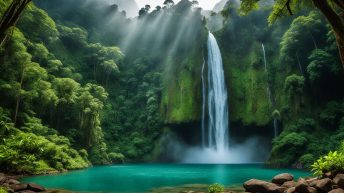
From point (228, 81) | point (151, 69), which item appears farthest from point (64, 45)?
point (228, 81)

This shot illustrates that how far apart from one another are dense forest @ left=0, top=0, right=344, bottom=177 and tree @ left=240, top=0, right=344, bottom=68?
0.43 feet

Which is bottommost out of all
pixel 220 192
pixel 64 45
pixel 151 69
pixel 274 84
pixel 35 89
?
pixel 220 192

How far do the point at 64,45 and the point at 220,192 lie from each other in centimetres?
4148

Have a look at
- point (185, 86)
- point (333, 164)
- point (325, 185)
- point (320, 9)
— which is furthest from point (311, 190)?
point (185, 86)

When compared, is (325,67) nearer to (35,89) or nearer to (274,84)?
(274,84)

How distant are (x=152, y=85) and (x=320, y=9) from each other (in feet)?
131

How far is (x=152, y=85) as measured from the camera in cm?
4600

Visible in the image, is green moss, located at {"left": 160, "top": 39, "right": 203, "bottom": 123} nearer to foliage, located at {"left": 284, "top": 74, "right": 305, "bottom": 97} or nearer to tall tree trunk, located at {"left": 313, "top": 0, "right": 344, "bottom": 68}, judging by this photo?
foliage, located at {"left": 284, "top": 74, "right": 305, "bottom": 97}

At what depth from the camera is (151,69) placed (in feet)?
163

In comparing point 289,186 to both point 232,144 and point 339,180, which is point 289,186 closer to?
point 339,180

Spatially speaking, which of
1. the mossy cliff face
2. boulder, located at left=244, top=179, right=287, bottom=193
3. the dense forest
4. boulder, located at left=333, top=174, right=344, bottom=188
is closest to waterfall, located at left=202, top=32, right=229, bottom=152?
the dense forest

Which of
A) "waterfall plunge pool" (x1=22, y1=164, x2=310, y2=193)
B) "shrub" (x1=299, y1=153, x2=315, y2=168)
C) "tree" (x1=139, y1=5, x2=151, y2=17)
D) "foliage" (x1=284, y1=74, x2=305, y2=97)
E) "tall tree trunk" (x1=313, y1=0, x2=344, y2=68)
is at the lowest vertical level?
"waterfall plunge pool" (x1=22, y1=164, x2=310, y2=193)

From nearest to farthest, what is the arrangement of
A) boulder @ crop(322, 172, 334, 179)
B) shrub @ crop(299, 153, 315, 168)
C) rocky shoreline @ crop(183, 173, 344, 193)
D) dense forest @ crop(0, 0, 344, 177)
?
rocky shoreline @ crop(183, 173, 344, 193), boulder @ crop(322, 172, 334, 179), dense forest @ crop(0, 0, 344, 177), shrub @ crop(299, 153, 315, 168)

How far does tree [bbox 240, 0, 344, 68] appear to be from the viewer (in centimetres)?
639
